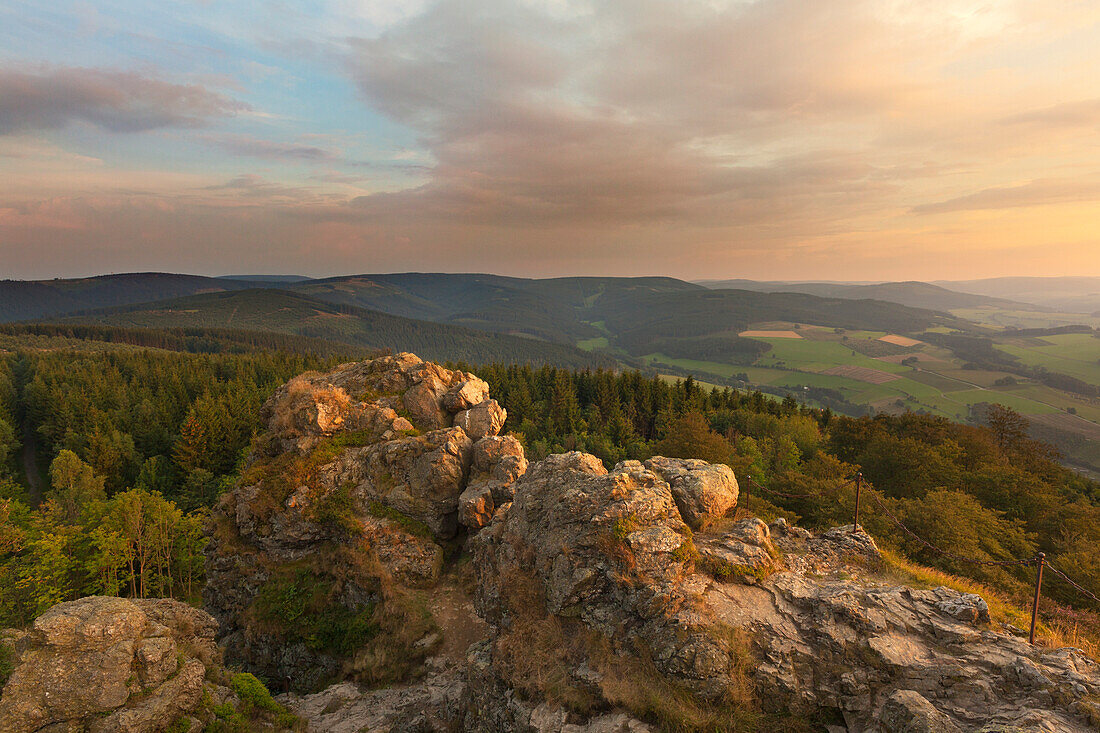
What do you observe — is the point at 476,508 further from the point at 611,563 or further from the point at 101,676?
the point at 101,676

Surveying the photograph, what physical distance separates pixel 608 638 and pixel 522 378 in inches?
2947

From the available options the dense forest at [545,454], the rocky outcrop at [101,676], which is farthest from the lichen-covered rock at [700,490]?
the rocky outcrop at [101,676]

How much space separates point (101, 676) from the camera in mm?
14438

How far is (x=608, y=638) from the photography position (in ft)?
49.5

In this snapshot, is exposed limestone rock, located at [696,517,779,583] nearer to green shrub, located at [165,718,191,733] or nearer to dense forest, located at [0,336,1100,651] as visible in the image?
dense forest, located at [0,336,1100,651]

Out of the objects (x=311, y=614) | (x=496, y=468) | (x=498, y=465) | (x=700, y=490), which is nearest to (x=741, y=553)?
(x=700, y=490)

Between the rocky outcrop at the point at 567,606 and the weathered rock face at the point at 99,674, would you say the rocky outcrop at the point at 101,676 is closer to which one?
the weathered rock face at the point at 99,674

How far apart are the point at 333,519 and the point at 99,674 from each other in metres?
12.1

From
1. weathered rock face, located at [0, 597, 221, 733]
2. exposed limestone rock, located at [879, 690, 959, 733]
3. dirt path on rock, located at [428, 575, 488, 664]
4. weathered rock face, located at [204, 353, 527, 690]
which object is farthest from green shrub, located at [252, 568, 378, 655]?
exposed limestone rock, located at [879, 690, 959, 733]

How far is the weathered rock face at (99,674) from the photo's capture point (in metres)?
13.6

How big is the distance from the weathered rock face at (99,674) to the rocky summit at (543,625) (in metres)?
0.05

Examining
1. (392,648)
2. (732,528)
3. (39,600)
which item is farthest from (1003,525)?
(39,600)

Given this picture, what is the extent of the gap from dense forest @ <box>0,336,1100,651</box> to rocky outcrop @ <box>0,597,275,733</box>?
25086 millimetres

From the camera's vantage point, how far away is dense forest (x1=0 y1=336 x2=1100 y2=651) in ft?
90.5
